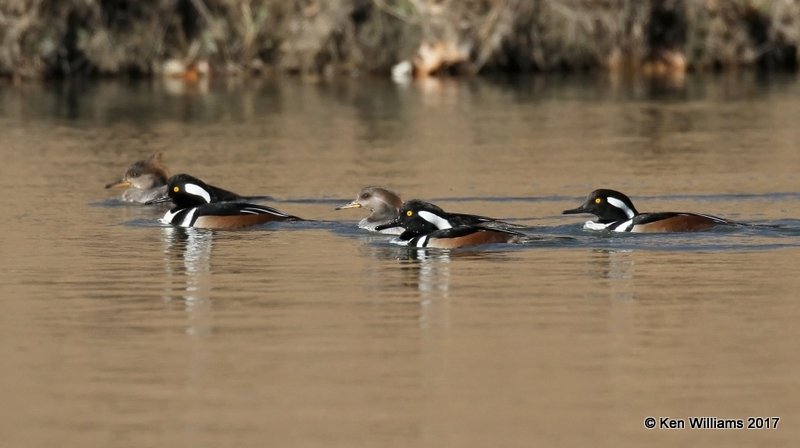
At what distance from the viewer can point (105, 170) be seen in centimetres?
2261

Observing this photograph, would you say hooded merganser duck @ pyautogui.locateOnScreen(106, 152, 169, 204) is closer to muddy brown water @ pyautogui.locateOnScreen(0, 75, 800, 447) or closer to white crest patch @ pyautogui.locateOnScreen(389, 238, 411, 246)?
muddy brown water @ pyautogui.locateOnScreen(0, 75, 800, 447)

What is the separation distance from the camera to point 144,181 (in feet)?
67.2

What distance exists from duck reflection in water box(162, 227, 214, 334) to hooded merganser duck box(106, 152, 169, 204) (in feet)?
8.98

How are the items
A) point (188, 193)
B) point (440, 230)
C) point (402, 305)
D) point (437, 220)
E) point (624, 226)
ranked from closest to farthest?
point (402, 305)
point (440, 230)
point (437, 220)
point (624, 226)
point (188, 193)

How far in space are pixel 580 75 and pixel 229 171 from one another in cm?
1808

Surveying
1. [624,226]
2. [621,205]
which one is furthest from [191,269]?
[621,205]

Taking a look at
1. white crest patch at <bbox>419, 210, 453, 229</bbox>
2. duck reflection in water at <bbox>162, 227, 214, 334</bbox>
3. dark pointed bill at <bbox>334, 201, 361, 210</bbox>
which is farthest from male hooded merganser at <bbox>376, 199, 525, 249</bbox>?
duck reflection in water at <bbox>162, 227, 214, 334</bbox>

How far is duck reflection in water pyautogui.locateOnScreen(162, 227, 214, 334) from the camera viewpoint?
12.2m

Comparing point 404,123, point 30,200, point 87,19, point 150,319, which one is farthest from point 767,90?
point 150,319

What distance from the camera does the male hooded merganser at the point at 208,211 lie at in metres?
16.8

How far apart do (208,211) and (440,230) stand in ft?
8.81

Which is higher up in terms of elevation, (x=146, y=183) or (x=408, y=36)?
(x=408, y=36)

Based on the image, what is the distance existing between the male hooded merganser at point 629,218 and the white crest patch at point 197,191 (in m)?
3.59

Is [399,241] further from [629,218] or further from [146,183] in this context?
[146,183]
